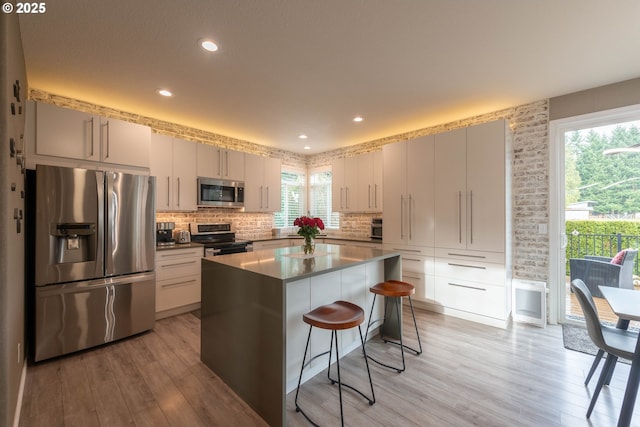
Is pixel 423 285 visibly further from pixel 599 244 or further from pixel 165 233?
pixel 165 233

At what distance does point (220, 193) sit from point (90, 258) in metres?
2.00

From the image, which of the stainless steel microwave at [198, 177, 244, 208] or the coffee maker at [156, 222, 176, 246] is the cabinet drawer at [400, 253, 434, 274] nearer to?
the stainless steel microwave at [198, 177, 244, 208]

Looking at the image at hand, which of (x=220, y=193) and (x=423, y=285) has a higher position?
(x=220, y=193)

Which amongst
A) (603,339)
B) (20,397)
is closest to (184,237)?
(20,397)

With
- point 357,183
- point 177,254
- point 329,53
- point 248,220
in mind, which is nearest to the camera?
point 329,53

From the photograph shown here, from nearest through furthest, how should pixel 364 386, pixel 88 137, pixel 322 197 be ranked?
pixel 364 386
pixel 88 137
pixel 322 197

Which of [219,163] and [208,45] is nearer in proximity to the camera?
[208,45]

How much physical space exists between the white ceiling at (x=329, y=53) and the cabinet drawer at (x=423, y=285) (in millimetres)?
2324

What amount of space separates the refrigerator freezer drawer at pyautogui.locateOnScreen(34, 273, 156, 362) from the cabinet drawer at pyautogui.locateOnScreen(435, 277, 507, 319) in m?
3.69

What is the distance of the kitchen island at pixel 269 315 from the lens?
1703 millimetres

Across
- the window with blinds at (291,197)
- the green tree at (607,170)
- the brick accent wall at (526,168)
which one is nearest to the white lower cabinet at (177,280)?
the brick accent wall at (526,168)

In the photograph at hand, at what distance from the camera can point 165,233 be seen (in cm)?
388

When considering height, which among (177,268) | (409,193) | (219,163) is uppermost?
(219,163)
